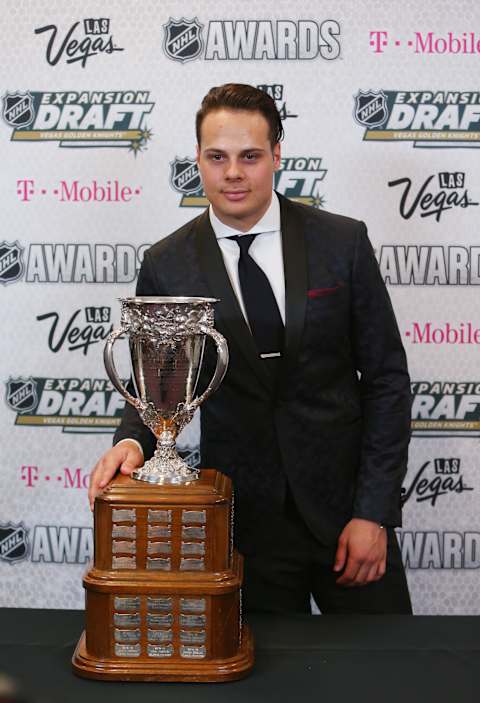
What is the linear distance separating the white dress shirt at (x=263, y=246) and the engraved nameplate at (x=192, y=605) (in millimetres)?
765

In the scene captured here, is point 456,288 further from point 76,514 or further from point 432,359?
point 76,514

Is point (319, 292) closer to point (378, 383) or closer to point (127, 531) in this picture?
point (378, 383)

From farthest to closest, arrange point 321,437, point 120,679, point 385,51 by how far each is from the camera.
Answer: point 385,51, point 321,437, point 120,679

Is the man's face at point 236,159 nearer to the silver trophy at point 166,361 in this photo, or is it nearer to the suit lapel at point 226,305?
the suit lapel at point 226,305

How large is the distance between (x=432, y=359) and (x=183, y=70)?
46.1 inches

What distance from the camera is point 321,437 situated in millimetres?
1908

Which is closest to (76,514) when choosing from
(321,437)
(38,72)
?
(321,437)

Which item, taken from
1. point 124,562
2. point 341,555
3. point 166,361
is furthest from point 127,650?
point 341,555

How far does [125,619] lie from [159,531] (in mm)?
146

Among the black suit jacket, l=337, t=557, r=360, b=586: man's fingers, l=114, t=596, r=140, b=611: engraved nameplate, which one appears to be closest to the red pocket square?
the black suit jacket

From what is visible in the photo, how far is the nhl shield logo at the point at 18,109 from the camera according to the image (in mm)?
2752

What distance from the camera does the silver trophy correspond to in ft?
4.66

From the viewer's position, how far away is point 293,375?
6.11 feet

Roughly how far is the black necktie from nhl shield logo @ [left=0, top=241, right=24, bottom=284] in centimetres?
112
